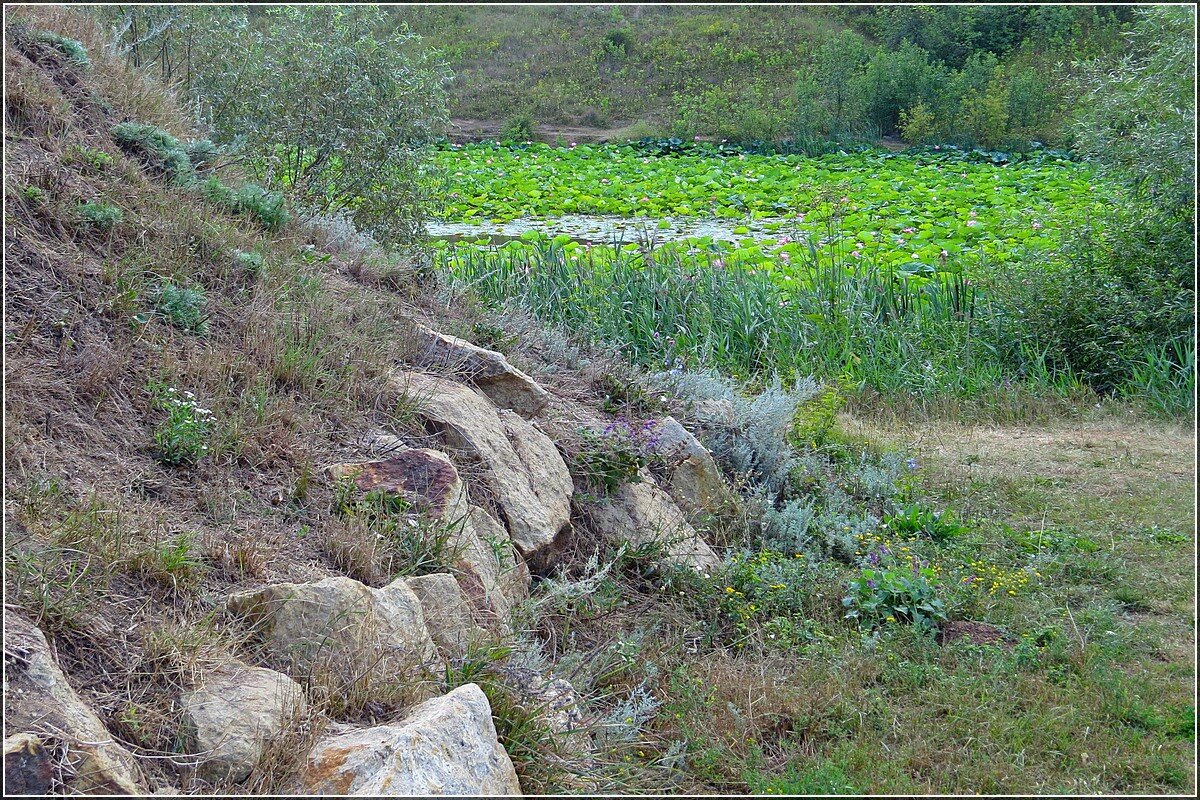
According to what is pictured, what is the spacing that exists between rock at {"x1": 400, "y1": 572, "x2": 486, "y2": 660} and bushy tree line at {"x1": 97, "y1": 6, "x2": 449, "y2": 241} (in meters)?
3.87

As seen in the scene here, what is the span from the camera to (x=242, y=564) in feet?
10.5

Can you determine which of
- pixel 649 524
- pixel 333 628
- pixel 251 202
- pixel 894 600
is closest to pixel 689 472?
pixel 649 524

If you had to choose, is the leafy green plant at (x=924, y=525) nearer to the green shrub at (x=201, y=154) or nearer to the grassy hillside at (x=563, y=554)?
the grassy hillside at (x=563, y=554)

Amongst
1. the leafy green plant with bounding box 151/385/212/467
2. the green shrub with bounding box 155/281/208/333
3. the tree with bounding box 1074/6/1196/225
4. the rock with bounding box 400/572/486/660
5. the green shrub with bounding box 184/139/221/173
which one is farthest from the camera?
the tree with bounding box 1074/6/1196/225

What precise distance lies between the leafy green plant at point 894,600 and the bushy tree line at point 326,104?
427 cm

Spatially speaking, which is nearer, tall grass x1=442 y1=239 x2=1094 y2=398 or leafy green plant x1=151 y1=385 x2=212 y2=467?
leafy green plant x1=151 y1=385 x2=212 y2=467

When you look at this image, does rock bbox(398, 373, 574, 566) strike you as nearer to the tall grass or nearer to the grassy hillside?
the grassy hillside

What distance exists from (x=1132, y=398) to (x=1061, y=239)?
1811 millimetres

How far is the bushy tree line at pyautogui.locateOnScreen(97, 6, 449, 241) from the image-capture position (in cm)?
692

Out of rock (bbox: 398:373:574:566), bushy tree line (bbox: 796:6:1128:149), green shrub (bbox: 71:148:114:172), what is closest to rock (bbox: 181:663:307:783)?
rock (bbox: 398:373:574:566)

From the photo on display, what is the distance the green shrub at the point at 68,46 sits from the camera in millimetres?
5301

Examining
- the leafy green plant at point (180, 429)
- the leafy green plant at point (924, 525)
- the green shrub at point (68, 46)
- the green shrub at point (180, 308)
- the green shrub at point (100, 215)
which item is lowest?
the leafy green plant at point (924, 525)

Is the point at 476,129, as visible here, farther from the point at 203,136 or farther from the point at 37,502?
the point at 37,502

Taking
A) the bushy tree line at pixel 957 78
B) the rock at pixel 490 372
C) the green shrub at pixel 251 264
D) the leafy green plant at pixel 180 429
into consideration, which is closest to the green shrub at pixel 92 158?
the green shrub at pixel 251 264
